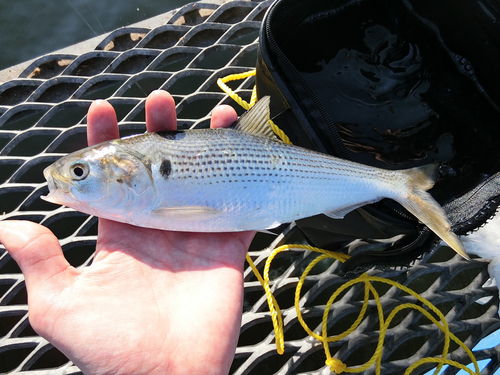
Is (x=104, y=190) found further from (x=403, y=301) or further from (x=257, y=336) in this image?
(x=403, y=301)

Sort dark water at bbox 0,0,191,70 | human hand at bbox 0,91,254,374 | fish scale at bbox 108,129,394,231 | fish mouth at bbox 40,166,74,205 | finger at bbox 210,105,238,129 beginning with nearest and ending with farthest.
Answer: human hand at bbox 0,91,254,374
fish mouth at bbox 40,166,74,205
fish scale at bbox 108,129,394,231
finger at bbox 210,105,238,129
dark water at bbox 0,0,191,70

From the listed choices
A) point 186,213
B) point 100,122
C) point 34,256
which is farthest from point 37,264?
point 100,122

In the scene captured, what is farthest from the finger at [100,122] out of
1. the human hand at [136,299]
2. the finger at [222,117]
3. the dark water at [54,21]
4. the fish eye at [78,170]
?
the dark water at [54,21]

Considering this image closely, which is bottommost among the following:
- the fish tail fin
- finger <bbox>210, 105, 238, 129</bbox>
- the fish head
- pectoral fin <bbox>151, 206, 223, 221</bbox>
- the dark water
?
the fish tail fin

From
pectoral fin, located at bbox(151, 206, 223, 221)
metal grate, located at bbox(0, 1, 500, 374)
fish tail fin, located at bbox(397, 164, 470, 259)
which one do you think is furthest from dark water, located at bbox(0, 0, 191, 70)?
fish tail fin, located at bbox(397, 164, 470, 259)

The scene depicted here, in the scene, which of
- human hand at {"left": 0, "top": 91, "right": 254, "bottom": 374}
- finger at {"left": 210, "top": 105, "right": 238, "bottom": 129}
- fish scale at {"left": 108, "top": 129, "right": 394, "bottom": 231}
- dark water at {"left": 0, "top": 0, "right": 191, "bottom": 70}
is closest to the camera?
human hand at {"left": 0, "top": 91, "right": 254, "bottom": 374}

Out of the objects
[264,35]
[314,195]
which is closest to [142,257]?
[314,195]

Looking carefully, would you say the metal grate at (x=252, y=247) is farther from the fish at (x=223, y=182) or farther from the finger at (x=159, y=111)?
the fish at (x=223, y=182)

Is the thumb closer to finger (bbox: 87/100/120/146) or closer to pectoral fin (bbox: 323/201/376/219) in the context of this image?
finger (bbox: 87/100/120/146)
